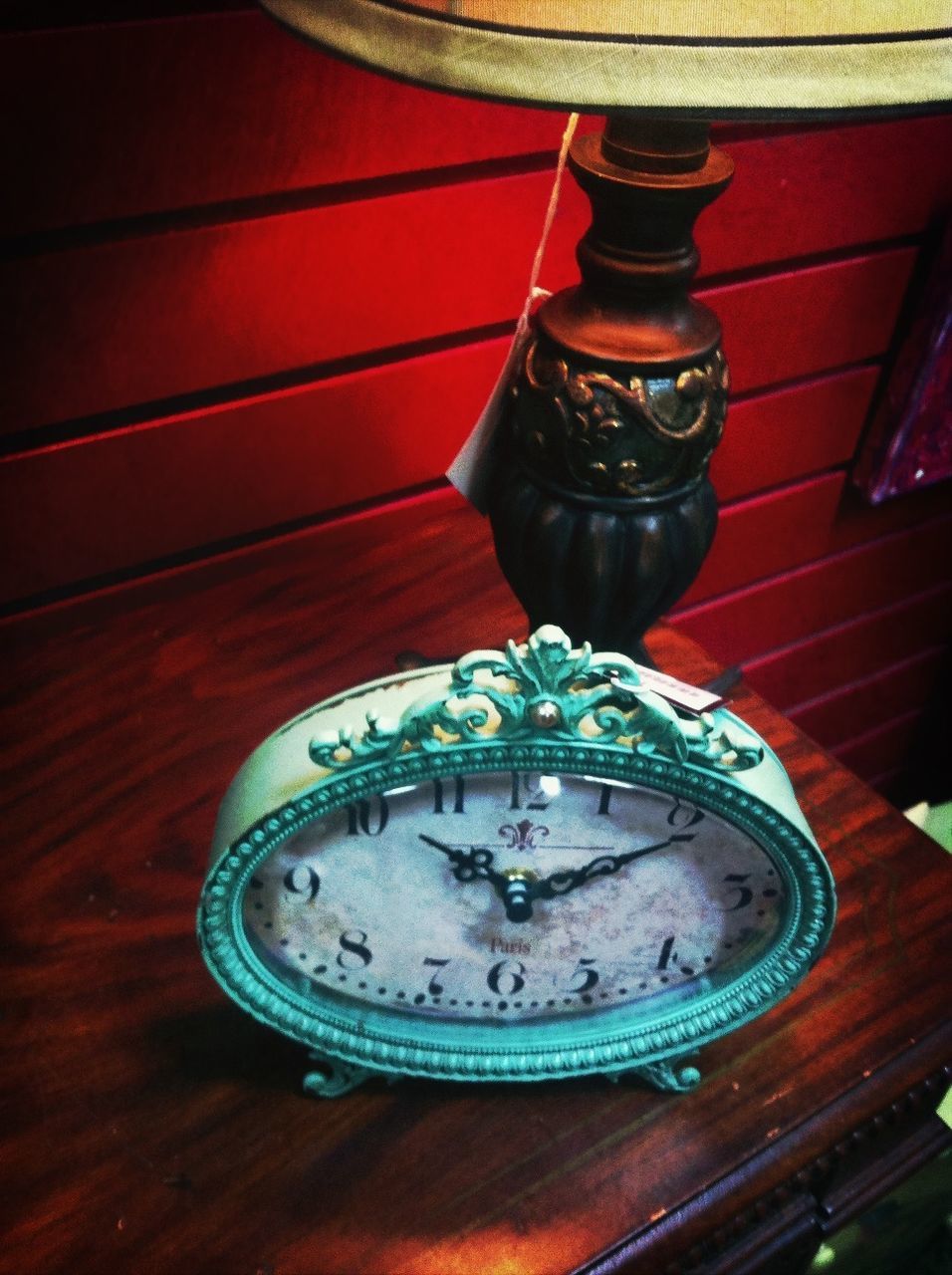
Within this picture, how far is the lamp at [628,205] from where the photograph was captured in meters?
0.42

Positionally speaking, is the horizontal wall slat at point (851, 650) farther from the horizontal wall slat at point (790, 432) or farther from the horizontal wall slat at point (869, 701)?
the horizontal wall slat at point (790, 432)

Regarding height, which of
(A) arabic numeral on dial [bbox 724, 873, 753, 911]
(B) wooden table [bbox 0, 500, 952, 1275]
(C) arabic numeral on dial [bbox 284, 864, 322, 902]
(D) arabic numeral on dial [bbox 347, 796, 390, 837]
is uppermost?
(D) arabic numeral on dial [bbox 347, 796, 390, 837]

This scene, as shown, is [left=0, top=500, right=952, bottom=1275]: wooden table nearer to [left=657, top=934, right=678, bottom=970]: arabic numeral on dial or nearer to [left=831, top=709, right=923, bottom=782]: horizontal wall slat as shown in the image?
[left=657, top=934, right=678, bottom=970]: arabic numeral on dial

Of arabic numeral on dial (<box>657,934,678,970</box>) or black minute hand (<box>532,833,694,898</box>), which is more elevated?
black minute hand (<box>532,833,694,898</box>)

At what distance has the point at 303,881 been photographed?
620 millimetres

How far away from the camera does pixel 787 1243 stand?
2.45 feet

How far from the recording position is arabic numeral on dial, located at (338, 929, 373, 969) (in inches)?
25.6

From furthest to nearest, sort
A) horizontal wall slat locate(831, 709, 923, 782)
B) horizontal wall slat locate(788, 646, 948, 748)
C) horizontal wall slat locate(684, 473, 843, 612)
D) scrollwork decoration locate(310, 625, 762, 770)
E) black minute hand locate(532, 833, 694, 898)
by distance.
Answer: horizontal wall slat locate(831, 709, 923, 782), horizontal wall slat locate(788, 646, 948, 748), horizontal wall slat locate(684, 473, 843, 612), black minute hand locate(532, 833, 694, 898), scrollwork decoration locate(310, 625, 762, 770)

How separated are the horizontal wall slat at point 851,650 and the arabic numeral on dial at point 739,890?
1180 millimetres

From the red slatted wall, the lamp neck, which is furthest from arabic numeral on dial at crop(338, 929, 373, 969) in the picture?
the red slatted wall

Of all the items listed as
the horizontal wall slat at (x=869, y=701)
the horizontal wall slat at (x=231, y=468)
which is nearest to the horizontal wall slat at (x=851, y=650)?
the horizontal wall slat at (x=869, y=701)

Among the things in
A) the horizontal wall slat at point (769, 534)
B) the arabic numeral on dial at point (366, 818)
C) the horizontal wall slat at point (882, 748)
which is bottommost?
the horizontal wall slat at point (882, 748)

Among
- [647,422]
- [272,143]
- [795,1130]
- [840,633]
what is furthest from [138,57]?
[840,633]

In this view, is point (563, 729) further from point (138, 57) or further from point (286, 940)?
point (138, 57)
